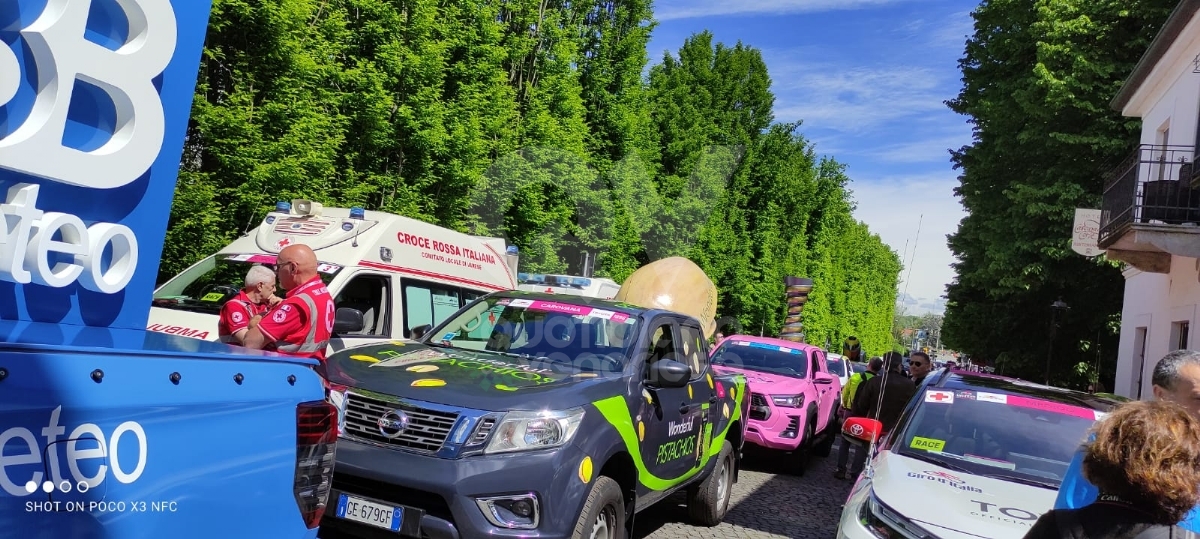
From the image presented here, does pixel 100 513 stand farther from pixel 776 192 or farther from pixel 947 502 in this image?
pixel 776 192

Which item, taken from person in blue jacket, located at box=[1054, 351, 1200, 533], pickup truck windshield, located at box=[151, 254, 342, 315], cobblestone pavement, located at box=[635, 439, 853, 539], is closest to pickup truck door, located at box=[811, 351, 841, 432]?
cobblestone pavement, located at box=[635, 439, 853, 539]

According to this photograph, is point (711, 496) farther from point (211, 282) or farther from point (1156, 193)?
point (1156, 193)

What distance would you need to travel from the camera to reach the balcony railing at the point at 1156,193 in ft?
50.9

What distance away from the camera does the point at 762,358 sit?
1323cm

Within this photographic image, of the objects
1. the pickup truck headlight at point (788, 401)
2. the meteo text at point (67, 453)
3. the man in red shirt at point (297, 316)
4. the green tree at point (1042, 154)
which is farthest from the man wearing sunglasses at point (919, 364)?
the green tree at point (1042, 154)

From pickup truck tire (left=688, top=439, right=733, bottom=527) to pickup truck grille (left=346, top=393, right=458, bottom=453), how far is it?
3.30m

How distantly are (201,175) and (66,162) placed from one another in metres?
9.45

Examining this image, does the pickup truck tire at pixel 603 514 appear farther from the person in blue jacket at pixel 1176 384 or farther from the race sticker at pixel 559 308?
the person in blue jacket at pixel 1176 384

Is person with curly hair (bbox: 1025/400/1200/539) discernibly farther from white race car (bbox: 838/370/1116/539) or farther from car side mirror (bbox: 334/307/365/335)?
car side mirror (bbox: 334/307/365/335)

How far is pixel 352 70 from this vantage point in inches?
503

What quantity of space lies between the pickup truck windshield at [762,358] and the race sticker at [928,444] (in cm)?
686

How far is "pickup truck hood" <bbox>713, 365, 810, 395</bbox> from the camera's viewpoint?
38.7 ft

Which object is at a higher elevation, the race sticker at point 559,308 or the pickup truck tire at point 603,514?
the race sticker at point 559,308

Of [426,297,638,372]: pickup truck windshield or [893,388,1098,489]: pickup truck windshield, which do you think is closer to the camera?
[893,388,1098,489]: pickup truck windshield
